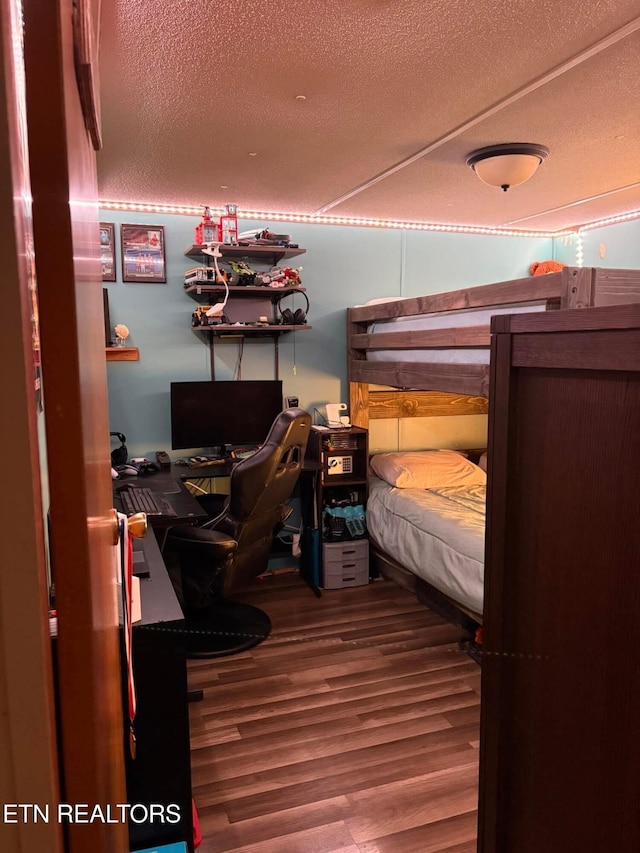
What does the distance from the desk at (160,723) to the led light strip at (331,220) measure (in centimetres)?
288

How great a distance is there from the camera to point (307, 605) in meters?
3.80

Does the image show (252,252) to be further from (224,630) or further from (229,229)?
(224,630)

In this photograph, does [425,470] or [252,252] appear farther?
[425,470]

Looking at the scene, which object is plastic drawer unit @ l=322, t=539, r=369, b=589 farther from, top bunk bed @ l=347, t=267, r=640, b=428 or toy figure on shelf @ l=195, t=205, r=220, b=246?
toy figure on shelf @ l=195, t=205, r=220, b=246

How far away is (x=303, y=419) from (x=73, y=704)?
2.52m

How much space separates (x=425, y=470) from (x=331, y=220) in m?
1.85

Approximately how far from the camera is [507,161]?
275cm

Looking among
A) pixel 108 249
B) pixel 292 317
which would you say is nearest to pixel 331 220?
pixel 292 317

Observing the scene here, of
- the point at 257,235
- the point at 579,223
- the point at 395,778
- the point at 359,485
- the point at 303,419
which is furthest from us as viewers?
the point at 579,223

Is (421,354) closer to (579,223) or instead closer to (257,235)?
(257,235)

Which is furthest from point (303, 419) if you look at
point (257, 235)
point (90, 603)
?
point (90, 603)

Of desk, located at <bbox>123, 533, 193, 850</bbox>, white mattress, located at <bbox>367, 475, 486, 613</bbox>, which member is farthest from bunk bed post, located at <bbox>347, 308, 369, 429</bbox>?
desk, located at <bbox>123, 533, 193, 850</bbox>

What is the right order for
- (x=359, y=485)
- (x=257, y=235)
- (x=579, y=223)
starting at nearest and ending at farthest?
(x=257, y=235) < (x=359, y=485) < (x=579, y=223)

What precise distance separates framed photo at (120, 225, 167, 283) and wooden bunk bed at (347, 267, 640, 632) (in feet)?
4.43
